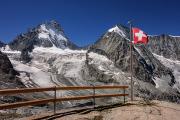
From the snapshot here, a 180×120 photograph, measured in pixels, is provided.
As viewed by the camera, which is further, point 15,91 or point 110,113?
point 110,113

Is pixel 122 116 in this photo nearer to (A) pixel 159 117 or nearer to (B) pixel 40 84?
(A) pixel 159 117

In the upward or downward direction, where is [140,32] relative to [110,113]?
upward

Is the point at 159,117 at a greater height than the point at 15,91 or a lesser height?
lesser

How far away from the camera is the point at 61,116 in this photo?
21953 mm

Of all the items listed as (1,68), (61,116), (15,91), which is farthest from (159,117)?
(1,68)

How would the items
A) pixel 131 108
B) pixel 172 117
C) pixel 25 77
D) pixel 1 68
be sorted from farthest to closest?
1. pixel 25 77
2. pixel 1 68
3. pixel 131 108
4. pixel 172 117

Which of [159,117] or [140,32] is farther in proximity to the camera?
[140,32]

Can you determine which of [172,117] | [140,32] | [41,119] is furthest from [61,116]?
[140,32]

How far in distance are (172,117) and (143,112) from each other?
1.83 meters

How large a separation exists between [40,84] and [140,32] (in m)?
164

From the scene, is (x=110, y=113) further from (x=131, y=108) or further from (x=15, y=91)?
(x=15, y=91)

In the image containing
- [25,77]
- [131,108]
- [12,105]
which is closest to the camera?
[12,105]

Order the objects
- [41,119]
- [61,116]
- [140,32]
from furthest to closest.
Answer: [140,32] < [61,116] < [41,119]

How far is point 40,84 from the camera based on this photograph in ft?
626
